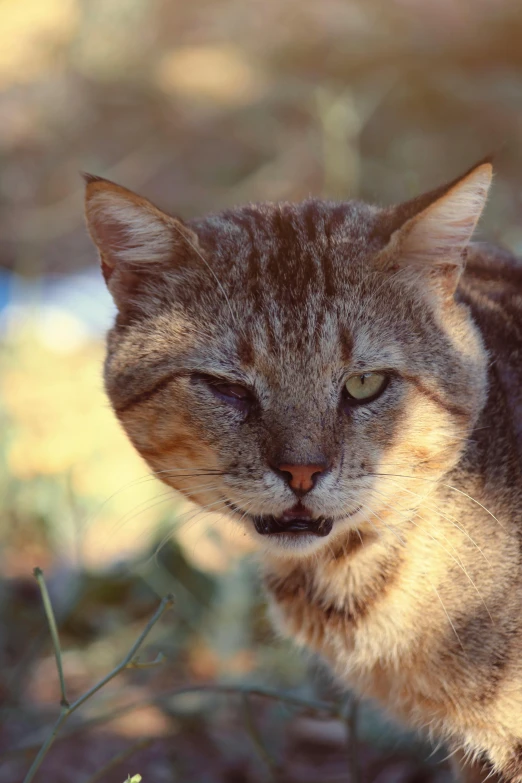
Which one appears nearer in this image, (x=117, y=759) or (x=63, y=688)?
(x=63, y=688)

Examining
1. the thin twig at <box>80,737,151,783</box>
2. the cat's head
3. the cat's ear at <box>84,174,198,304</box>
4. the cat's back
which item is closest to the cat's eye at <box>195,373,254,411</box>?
the cat's head

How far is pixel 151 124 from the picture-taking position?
8.80 m

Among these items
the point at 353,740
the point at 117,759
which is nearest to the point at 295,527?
the point at 117,759

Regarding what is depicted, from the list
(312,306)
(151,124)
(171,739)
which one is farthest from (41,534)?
(151,124)

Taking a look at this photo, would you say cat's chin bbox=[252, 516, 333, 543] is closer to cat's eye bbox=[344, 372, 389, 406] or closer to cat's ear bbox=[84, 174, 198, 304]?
cat's eye bbox=[344, 372, 389, 406]

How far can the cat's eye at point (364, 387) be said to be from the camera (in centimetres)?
220

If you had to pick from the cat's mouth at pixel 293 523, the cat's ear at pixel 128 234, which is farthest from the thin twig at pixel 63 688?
the cat's ear at pixel 128 234

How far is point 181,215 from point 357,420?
373cm

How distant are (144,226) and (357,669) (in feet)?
4.25

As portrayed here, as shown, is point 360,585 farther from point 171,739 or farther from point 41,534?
point 41,534

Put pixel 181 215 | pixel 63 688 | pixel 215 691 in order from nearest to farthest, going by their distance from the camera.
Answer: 1. pixel 63 688
2. pixel 215 691
3. pixel 181 215

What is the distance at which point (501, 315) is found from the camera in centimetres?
260

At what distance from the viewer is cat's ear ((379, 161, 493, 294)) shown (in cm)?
212

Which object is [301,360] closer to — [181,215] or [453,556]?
[453,556]
